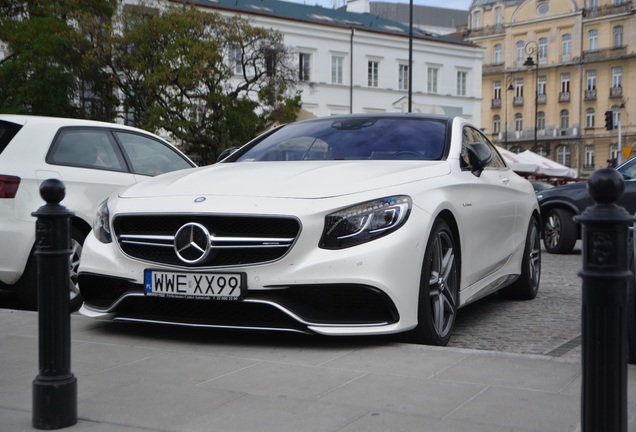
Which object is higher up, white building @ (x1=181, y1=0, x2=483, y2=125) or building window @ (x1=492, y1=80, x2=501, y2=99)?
building window @ (x1=492, y1=80, x2=501, y2=99)

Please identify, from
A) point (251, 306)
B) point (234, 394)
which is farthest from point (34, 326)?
point (234, 394)

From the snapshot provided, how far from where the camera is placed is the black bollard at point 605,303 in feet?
8.43

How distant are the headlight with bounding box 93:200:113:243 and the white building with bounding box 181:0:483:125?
51.3 meters

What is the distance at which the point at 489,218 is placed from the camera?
6285 mm

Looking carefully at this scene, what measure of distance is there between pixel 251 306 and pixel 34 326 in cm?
163

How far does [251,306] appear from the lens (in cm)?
493

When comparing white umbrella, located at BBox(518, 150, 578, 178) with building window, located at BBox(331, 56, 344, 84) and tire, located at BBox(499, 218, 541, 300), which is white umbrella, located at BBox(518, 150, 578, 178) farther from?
tire, located at BBox(499, 218, 541, 300)

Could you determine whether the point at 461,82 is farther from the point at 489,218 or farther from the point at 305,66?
the point at 489,218

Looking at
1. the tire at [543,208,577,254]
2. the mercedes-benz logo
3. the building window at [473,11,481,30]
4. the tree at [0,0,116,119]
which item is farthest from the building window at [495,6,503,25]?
the mercedes-benz logo

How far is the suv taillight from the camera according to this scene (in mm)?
6453

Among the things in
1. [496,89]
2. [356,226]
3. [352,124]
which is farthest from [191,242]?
[496,89]

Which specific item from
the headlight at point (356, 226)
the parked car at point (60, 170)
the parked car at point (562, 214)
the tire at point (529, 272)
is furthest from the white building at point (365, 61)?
the headlight at point (356, 226)

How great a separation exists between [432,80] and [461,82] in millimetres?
3218

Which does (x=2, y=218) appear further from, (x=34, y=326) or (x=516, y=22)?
(x=516, y=22)
